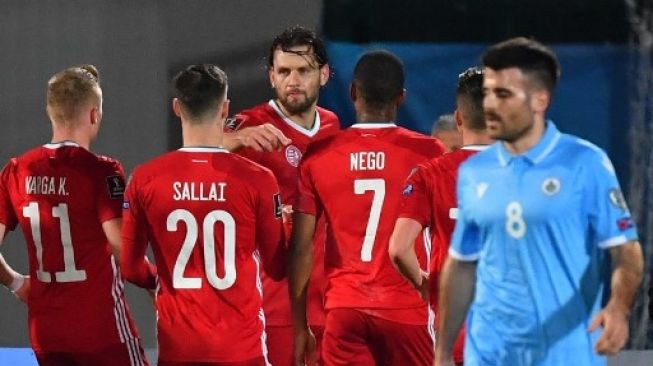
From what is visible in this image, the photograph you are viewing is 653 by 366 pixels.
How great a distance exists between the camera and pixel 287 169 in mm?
6160

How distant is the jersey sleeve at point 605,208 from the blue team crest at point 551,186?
0.29ft

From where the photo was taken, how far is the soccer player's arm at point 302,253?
222 inches

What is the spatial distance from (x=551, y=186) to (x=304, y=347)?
1.76 m

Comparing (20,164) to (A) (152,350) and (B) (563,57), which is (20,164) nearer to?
(A) (152,350)

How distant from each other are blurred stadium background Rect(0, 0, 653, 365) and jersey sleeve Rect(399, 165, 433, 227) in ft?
14.1

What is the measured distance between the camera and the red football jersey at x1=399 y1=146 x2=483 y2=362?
17.7 ft

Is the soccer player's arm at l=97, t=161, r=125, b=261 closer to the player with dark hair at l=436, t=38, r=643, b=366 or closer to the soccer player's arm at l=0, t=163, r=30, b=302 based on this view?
the soccer player's arm at l=0, t=163, r=30, b=302

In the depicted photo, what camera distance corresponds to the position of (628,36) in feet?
32.8

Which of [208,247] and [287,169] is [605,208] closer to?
[208,247]

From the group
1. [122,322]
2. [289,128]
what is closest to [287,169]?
[289,128]

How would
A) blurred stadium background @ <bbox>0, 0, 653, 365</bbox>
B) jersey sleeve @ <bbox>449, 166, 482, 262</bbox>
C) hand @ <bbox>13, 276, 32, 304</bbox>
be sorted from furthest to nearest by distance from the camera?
blurred stadium background @ <bbox>0, 0, 653, 365</bbox> → hand @ <bbox>13, 276, 32, 304</bbox> → jersey sleeve @ <bbox>449, 166, 482, 262</bbox>

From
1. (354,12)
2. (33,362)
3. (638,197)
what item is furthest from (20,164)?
(638,197)

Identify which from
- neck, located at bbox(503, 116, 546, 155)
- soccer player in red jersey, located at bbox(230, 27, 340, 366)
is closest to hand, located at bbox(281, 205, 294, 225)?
soccer player in red jersey, located at bbox(230, 27, 340, 366)

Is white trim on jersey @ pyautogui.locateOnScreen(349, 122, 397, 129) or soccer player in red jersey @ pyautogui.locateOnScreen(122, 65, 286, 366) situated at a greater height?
white trim on jersey @ pyautogui.locateOnScreen(349, 122, 397, 129)
